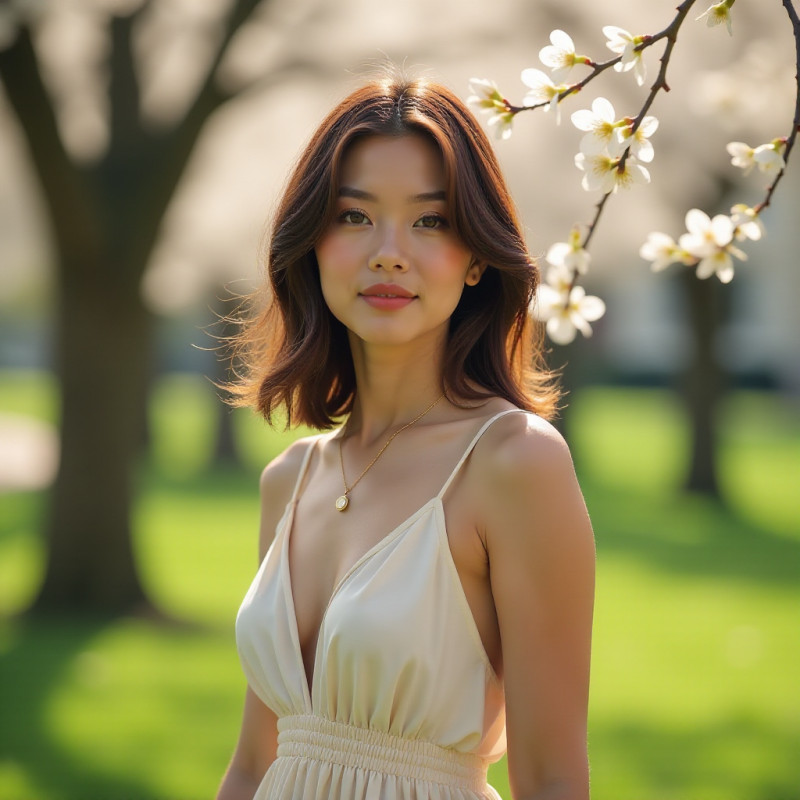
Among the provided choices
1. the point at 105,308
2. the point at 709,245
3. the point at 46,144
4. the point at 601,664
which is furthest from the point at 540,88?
the point at 601,664

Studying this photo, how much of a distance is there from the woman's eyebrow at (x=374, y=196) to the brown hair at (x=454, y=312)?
0.06ft

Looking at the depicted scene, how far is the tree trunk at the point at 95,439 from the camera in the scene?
7.78 m

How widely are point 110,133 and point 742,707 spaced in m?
5.32

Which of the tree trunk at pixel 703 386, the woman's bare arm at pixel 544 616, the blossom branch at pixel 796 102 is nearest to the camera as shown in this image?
the blossom branch at pixel 796 102

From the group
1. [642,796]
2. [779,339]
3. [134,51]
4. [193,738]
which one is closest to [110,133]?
[134,51]

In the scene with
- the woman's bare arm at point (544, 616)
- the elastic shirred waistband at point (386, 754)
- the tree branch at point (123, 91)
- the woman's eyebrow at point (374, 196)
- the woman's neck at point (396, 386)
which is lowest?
the elastic shirred waistband at point (386, 754)

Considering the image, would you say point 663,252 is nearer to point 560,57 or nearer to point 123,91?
point 560,57

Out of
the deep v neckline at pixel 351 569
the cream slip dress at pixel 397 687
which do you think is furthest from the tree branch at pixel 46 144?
the cream slip dress at pixel 397 687

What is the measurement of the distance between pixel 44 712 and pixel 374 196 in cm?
507

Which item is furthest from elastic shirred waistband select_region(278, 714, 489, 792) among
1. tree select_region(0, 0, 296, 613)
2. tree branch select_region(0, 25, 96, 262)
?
tree select_region(0, 0, 296, 613)

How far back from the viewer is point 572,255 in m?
2.22

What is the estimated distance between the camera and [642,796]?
5.32m

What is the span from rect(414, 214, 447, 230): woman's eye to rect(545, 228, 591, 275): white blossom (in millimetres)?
212

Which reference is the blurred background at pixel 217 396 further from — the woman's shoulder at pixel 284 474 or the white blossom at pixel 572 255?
the white blossom at pixel 572 255
